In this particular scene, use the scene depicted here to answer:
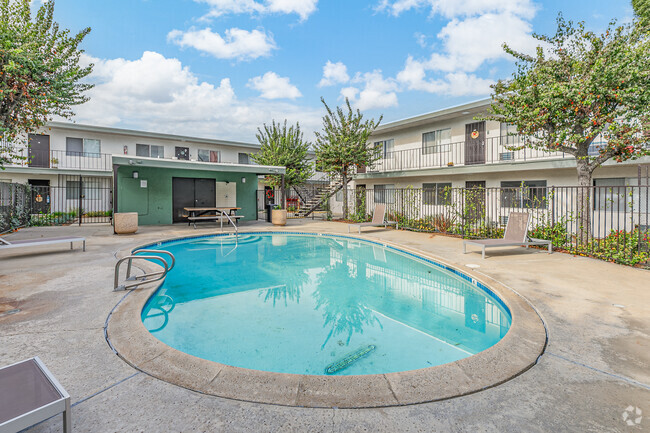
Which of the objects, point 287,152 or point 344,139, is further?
point 287,152

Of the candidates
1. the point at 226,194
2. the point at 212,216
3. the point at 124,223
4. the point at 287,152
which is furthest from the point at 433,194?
the point at 124,223

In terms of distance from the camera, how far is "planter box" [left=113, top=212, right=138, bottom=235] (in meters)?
10.8

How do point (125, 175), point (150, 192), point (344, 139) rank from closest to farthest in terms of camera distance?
point (125, 175) < point (150, 192) < point (344, 139)

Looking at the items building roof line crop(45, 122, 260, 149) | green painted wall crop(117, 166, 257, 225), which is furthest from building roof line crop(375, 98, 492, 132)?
building roof line crop(45, 122, 260, 149)

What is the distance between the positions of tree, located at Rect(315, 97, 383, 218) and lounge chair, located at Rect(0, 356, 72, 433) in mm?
14607

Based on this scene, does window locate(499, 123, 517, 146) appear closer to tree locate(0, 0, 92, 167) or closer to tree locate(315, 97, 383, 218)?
tree locate(315, 97, 383, 218)

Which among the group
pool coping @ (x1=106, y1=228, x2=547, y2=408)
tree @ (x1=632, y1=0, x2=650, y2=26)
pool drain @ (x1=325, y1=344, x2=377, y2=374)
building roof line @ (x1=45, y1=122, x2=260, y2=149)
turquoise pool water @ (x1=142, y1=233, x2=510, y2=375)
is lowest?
pool drain @ (x1=325, y1=344, x2=377, y2=374)

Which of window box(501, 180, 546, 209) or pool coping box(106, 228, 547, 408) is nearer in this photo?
pool coping box(106, 228, 547, 408)

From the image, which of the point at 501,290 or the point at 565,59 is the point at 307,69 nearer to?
the point at 565,59

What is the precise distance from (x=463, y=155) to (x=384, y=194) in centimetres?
523

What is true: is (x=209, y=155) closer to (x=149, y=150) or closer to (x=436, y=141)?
(x=149, y=150)

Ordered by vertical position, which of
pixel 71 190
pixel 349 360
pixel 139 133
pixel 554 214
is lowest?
pixel 349 360

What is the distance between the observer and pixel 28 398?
1706 millimetres

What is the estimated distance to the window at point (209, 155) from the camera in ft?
73.7
